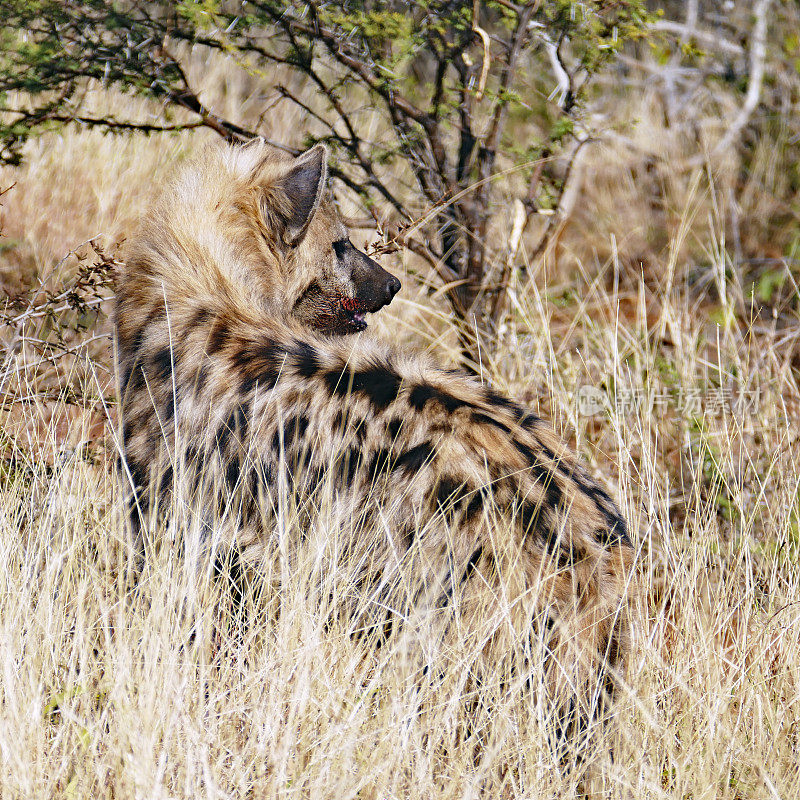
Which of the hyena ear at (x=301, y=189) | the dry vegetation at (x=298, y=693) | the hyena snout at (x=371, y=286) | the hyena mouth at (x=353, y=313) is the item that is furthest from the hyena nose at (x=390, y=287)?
the dry vegetation at (x=298, y=693)

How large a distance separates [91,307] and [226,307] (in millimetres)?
1678

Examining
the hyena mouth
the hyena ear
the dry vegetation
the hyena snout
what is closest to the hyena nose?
the hyena snout

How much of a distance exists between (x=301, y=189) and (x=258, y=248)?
293mm

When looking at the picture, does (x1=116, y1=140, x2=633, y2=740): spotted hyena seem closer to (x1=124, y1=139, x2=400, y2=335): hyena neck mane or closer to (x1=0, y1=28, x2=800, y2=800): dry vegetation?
(x1=124, y1=139, x2=400, y2=335): hyena neck mane

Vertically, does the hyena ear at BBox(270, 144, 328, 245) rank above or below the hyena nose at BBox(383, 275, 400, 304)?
above

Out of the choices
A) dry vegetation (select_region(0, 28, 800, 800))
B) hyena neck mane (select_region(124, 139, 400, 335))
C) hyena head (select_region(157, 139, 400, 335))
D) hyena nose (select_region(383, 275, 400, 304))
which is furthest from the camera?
hyena nose (select_region(383, 275, 400, 304))

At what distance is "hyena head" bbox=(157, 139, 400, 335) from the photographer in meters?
3.54

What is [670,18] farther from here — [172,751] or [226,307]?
[172,751]

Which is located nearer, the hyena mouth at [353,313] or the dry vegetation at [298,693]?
the dry vegetation at [298,693]

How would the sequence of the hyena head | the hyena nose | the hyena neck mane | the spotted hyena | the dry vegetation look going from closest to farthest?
the dry vegetation
the spotted hyena
the hyena neck mane
the hyena head
the hyena nose

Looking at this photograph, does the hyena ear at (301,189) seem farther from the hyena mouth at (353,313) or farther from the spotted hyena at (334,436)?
the hyena mouth at (353,313)

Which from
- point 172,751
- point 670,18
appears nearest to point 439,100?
point 172,751

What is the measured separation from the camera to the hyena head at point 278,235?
3535 millimetres

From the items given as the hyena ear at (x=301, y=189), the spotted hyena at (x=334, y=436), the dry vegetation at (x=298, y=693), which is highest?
the hyena ear at (x=301, y=189)
